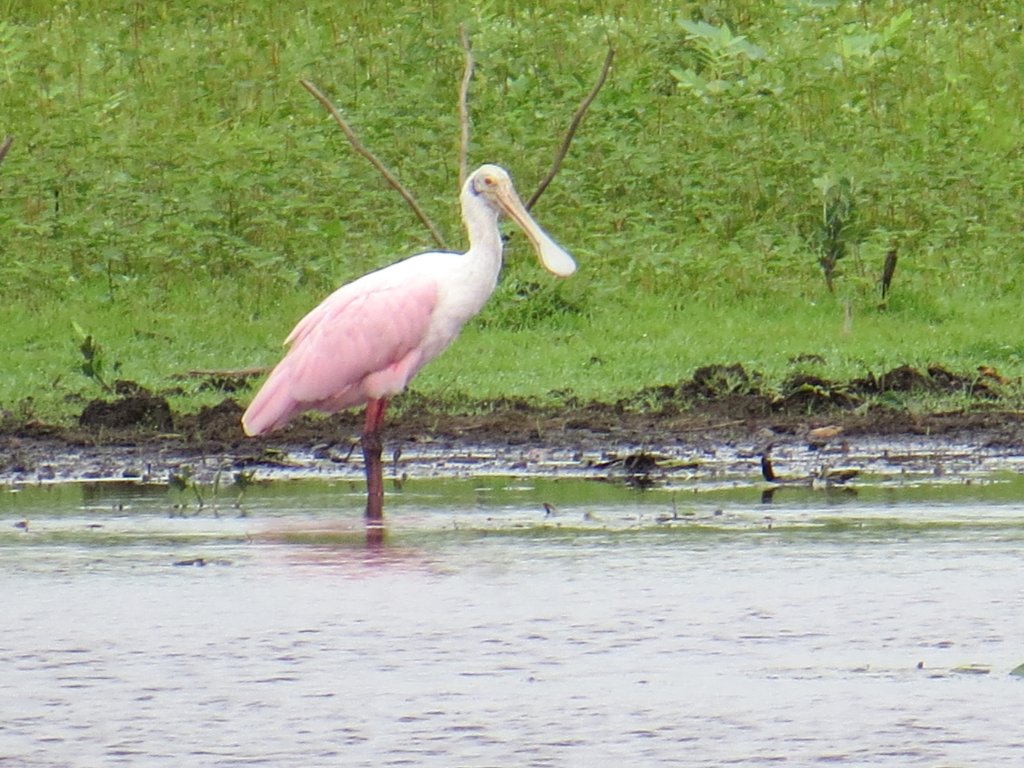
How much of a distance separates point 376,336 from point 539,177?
25.2 feet

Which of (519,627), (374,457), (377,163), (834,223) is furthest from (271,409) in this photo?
(834,223)

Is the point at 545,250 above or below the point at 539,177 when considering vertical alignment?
below

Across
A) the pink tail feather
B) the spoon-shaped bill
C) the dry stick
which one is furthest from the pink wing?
the dry stick

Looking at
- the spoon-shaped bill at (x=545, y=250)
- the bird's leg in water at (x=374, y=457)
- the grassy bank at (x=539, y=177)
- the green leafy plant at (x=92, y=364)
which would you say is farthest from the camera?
the grassy bank at (x=539, y=177)

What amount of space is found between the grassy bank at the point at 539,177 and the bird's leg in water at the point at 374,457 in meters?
1.78

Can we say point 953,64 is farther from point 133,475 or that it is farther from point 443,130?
point 133,475

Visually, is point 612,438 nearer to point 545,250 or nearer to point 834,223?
point 545,250

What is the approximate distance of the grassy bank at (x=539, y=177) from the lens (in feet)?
43.9

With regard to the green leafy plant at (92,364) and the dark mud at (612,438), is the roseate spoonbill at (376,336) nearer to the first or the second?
the dark mud at (612,438)

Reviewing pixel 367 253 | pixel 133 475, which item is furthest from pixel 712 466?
pixel 367 253

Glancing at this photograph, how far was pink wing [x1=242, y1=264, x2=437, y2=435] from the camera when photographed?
990 cm

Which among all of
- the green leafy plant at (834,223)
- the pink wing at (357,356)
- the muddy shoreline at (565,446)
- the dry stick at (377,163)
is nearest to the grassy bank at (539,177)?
the green leafy plant at (834,223)

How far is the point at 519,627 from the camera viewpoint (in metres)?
6.39

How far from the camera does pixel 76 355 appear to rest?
13070 millimetres
